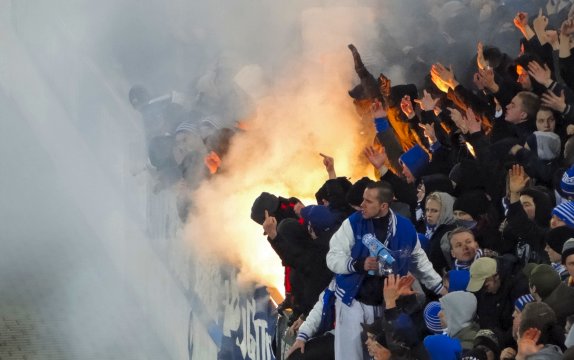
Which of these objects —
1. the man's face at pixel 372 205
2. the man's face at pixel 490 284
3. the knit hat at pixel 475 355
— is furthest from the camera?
the man's face at pixel 372 205

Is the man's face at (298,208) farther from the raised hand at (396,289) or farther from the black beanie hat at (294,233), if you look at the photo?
the raised hand at (396,289)

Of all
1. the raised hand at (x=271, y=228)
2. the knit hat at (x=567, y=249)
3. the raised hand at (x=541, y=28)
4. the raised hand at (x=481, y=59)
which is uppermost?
the raised hand at (x=481, y=59)

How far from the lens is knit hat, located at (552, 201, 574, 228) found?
785 centimetres

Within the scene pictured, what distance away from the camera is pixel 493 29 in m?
11.4

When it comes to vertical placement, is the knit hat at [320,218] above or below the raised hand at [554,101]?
below

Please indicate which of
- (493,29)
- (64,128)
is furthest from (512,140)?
(64,128)

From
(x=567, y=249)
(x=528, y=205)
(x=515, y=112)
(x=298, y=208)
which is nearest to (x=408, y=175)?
(x=298, y=208)

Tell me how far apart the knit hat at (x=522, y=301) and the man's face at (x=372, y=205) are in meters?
0.89

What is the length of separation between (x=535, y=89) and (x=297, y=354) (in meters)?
1.98

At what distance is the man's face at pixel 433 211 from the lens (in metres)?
8.72

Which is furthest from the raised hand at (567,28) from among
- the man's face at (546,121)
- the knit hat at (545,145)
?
the knit hat at (545,145)

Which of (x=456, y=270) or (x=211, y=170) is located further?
(x=211, y=170)

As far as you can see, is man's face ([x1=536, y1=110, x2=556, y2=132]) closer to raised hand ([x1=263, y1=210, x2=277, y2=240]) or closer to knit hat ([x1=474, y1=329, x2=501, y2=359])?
raised hand ([x1=263, y1=210, x2=277, y2=240])

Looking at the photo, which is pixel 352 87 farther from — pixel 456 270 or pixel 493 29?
pixel 456 270
